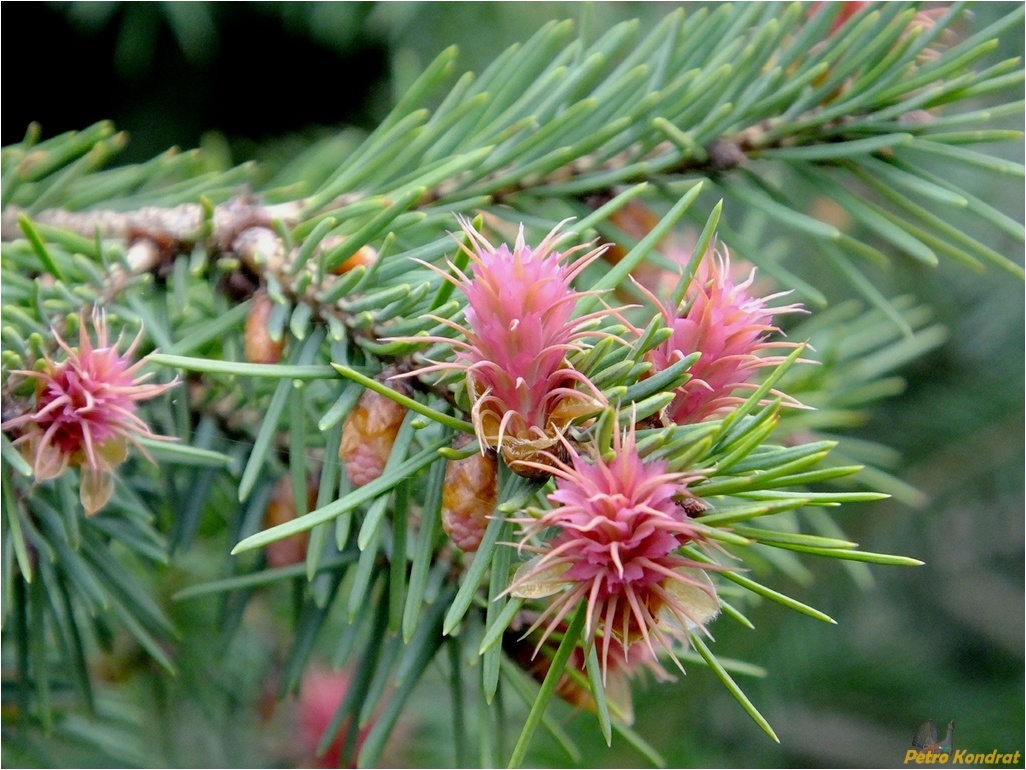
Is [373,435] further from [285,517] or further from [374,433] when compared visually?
[285,517]

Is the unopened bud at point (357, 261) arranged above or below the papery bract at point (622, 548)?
above

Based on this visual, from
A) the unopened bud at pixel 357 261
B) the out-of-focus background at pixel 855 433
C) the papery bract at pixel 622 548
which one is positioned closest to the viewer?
the papery bract at pixel 622 548

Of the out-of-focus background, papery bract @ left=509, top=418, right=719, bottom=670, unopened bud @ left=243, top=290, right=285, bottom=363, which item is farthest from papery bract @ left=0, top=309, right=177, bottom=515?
the out-of-focus background

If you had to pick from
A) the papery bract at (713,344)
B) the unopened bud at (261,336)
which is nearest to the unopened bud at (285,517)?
the unopened bud at (261,336)

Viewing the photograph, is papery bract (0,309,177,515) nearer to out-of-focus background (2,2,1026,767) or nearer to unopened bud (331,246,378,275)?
unopened bud (331,246,378,275)

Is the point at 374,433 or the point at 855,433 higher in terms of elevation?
the point at 374,433

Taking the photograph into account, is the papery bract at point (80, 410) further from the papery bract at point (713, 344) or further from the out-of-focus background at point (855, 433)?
the out-of-focus background at point (855, 433)

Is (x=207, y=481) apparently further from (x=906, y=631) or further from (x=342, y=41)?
(x=906, y=631)

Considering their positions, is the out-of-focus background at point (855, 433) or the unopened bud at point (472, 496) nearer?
the unopened bud at point (472, 496)

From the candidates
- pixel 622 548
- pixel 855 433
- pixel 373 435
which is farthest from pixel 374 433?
pixel 855 433
